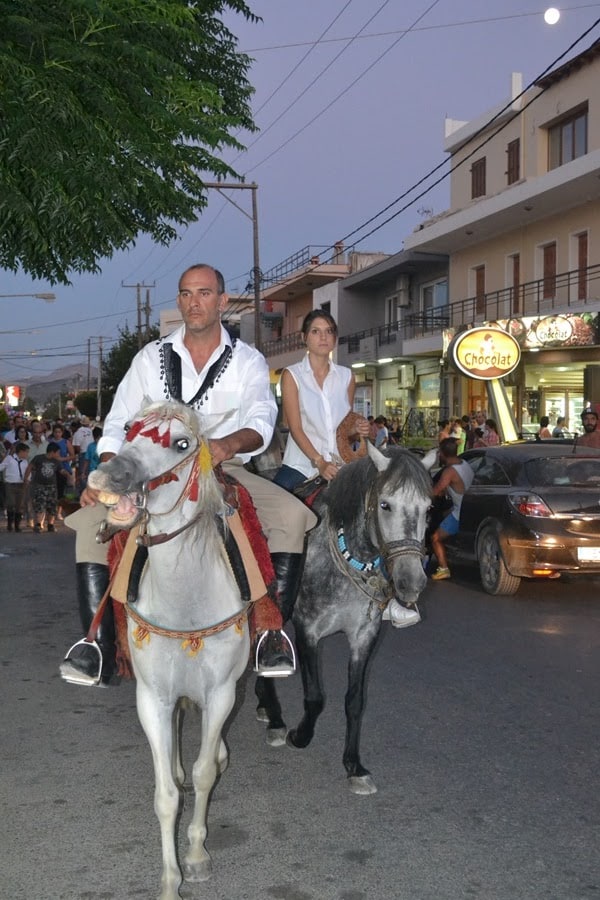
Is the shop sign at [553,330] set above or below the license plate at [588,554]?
above

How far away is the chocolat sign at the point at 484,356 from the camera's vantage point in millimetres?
17922

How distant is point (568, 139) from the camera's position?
2666 cm

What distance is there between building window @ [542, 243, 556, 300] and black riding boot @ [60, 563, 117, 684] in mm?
23888

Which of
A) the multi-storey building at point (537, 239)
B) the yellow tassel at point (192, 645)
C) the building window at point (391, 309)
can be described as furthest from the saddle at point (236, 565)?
the building window at point (391, 309)

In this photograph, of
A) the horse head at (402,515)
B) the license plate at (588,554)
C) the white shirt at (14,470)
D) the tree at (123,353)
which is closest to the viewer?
the horse head at (402,515)

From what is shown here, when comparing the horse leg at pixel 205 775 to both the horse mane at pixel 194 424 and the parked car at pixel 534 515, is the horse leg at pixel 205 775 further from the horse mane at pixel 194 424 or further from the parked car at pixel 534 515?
the parked car at pixel 534 515

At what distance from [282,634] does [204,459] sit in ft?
4.50

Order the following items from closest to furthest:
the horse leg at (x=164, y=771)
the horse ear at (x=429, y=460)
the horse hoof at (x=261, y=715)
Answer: the horse leg at (x=164, y=771) < the horse ear at (x=429, y=460) < the horse hoof at (x=261, y=715)

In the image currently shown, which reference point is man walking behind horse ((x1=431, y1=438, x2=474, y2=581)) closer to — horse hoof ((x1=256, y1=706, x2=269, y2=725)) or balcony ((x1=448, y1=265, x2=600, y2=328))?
horse hoof ((x1=256, y1=706, x2=269, y2=725))

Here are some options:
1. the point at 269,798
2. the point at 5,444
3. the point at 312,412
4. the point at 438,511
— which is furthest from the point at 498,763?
the point at 5,444

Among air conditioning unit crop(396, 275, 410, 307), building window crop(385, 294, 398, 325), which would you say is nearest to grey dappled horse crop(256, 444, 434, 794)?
air conditioning unit crop(396, 275, 410, 307)

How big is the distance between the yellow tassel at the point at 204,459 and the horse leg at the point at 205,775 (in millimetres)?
943

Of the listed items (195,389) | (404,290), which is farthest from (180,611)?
(404,290)

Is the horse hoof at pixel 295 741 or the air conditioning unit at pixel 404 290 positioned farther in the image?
the air conditioning unit at pixel 404 290
